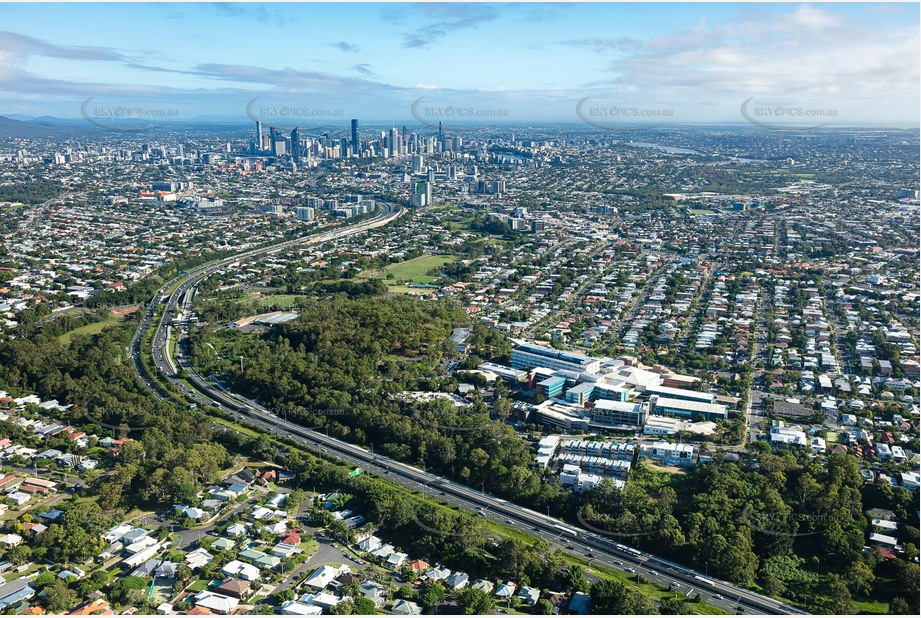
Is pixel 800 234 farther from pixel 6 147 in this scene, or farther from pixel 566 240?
pixel 6 147

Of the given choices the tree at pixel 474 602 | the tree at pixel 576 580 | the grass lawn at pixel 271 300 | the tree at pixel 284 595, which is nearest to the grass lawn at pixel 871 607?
the tree at pixel 576 580

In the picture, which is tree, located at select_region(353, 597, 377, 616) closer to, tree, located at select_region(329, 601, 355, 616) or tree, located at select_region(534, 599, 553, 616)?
tree, located at select_region(329, 601, 355, 616)

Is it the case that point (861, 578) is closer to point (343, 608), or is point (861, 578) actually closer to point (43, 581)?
point (343, 608)

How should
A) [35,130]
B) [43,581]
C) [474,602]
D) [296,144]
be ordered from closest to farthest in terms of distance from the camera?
[474,602] < [43,581] < [296,144] < [35,130]

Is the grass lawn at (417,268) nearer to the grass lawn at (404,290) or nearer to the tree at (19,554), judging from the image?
the grass lawn at (404,290)

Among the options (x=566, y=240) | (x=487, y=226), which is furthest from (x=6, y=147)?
(x=566, y=240)

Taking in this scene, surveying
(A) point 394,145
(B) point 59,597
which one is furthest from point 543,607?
(A) point 394,145
